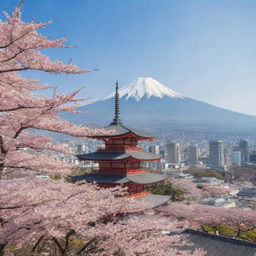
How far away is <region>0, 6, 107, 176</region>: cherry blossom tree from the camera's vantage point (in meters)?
3.97

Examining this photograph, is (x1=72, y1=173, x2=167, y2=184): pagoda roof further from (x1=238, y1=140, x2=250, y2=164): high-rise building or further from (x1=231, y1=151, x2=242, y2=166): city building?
(x1=238, y1=140, x2=250, y2=164): high-rise building

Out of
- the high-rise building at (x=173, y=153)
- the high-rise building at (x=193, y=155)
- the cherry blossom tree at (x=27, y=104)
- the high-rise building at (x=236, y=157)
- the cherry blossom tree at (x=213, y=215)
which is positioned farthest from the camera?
the high-rise building at (x=236, y=157)

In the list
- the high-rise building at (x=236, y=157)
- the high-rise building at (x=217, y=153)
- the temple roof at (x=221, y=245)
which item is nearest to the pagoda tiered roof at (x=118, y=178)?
the temple roof at (x=221, y=245)

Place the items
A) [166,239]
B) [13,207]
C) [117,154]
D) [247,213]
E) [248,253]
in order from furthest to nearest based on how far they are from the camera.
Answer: [247,213], [117,154], [248,253], [166,239], [13,207]

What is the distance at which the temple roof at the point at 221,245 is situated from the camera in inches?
372

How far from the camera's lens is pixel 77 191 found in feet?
17.0

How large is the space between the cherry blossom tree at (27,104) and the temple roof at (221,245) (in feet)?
23.5

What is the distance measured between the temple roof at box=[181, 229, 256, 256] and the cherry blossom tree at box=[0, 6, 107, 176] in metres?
7.17

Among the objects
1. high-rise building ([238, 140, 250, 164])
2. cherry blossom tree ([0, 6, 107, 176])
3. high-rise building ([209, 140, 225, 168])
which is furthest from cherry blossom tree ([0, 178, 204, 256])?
high-rise building ([238, 140, 250, 164])

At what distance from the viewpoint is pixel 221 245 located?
999 centimetres

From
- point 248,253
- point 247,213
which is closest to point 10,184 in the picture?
point 248,253

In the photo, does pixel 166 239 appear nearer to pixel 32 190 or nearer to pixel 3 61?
pixel 32 190

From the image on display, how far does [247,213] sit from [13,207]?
1652 cm

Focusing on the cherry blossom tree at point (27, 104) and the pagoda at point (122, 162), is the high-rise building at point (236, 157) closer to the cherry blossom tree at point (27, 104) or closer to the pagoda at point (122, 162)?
the pagoda at point (122, 162)
